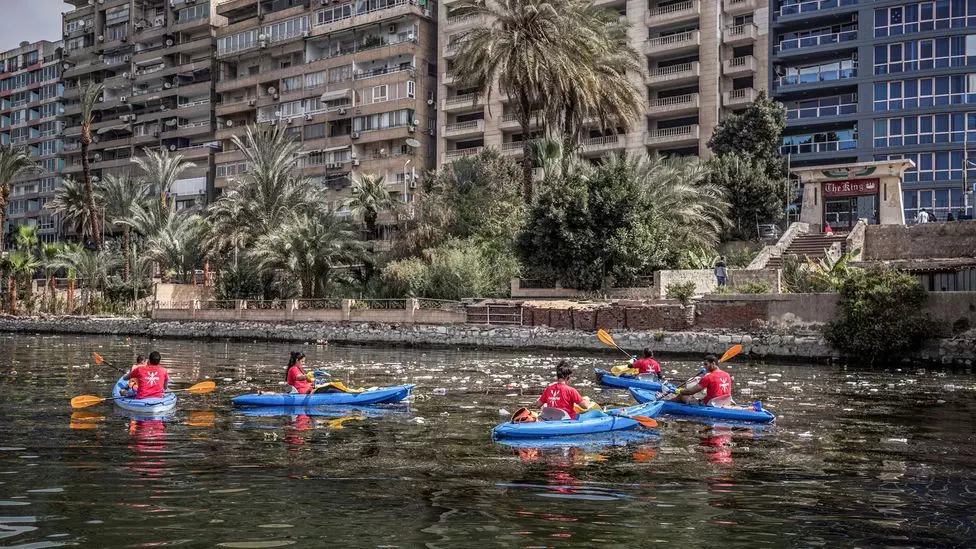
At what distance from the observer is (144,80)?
323ft

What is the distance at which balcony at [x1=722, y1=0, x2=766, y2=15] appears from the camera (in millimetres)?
65375

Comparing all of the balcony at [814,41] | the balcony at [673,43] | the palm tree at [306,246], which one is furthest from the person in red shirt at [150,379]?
the balcony at [814,41]

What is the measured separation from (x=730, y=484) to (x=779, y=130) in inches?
1879

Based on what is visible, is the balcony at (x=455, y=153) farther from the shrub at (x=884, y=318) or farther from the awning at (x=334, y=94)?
the shrub at (x=884, y=318)

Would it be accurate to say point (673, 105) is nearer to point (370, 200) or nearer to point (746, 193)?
point (746, 193)

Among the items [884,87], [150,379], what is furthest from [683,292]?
[884,87]

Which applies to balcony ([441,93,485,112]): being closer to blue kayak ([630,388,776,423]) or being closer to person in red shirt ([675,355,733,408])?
blue kayak ([630,388,776,423])

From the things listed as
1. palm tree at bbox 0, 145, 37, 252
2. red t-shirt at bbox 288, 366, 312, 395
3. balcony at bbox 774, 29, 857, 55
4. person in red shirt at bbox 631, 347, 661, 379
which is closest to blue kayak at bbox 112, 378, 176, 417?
red t-shirt at bbox 288, 366, 312, 395

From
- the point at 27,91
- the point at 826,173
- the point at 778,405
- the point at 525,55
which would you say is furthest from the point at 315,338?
the point at 27,91

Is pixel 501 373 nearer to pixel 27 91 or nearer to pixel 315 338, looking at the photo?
pixel 315 338

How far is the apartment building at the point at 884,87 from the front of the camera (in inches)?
2297

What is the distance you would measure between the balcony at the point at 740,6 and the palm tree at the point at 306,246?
33248 mm

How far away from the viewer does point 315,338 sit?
48.5 m

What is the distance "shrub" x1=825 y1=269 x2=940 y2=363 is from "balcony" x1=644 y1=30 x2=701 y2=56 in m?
36.3
